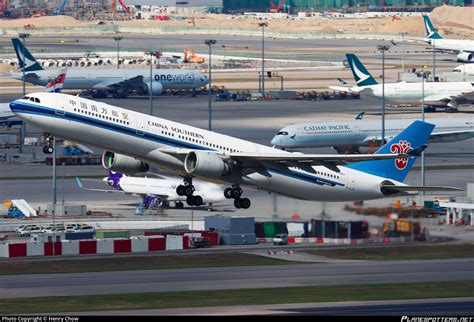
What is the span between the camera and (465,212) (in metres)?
97.4

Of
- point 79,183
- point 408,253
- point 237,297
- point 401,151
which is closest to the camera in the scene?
point 237,297

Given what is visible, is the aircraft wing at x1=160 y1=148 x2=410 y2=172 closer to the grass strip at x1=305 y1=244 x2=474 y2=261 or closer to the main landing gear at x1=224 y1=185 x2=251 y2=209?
the main landing gear at x1=224 y1=185 x2=251 y2=209

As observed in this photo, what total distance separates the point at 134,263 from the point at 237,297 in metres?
18.8

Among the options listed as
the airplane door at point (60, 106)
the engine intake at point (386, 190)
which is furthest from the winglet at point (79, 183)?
the airplane door at point (60, 106)

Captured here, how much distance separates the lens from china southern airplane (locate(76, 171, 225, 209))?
11444cm

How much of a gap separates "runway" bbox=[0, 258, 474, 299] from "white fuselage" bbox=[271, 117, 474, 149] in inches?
2596

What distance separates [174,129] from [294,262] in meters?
13.1

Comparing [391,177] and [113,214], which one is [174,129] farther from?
[113,214]

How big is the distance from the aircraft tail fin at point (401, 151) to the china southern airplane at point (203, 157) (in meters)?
0.09

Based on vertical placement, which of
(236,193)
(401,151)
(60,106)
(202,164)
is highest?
(60,106)

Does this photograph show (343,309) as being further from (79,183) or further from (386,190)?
(79,183)

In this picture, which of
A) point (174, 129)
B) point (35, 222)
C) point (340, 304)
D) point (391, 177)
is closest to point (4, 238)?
point (35, 222)

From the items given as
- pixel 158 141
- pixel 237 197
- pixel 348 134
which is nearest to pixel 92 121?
pixel 158 141

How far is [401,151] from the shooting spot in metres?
97.6
